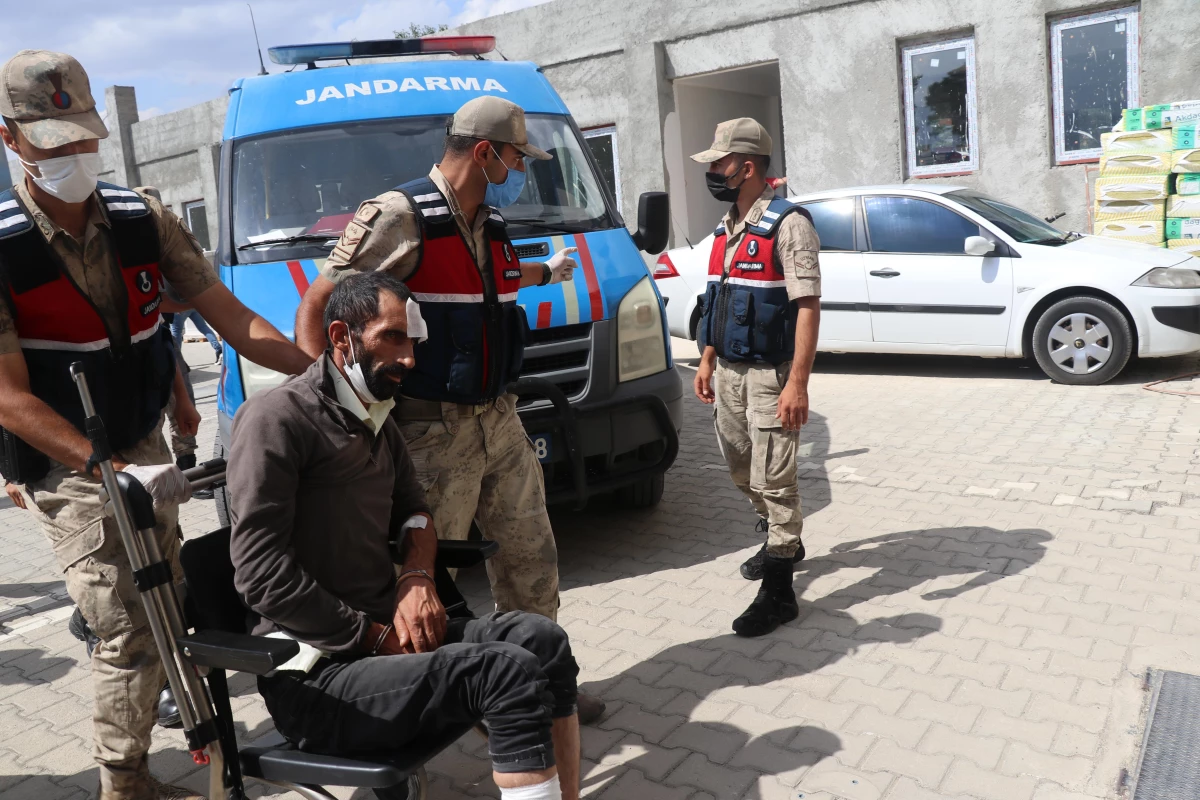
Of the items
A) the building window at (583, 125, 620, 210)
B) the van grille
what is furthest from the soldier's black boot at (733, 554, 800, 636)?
the building window at (583, 125, 620, 210)

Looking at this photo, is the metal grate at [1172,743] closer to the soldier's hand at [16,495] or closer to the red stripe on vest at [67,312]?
the red stripe on vest at [67,312]

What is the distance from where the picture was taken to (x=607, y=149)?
15.8m

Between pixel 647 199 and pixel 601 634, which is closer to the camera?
pixel 601 634

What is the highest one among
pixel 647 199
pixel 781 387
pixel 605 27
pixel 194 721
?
pixel 605 27

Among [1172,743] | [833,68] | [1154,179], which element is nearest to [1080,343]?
[1154,179]

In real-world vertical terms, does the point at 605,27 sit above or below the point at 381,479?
above

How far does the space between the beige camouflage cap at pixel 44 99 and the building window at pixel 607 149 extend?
43.6 feet

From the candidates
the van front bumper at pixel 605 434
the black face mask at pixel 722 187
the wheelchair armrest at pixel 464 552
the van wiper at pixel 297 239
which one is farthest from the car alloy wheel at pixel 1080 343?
the wheelchair armrest at pixel 464 552

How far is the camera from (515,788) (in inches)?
94.0

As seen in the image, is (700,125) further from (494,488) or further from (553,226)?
(494,488)

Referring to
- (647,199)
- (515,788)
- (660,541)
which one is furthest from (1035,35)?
(515,788)

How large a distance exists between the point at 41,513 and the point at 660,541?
321 cm

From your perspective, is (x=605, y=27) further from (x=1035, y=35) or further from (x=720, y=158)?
(x=720, y=158)

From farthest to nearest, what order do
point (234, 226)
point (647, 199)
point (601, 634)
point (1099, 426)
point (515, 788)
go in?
point (1099, 426)
point (647, 199)
point (234, 226)
point (601, 634)
point (515, 788)
